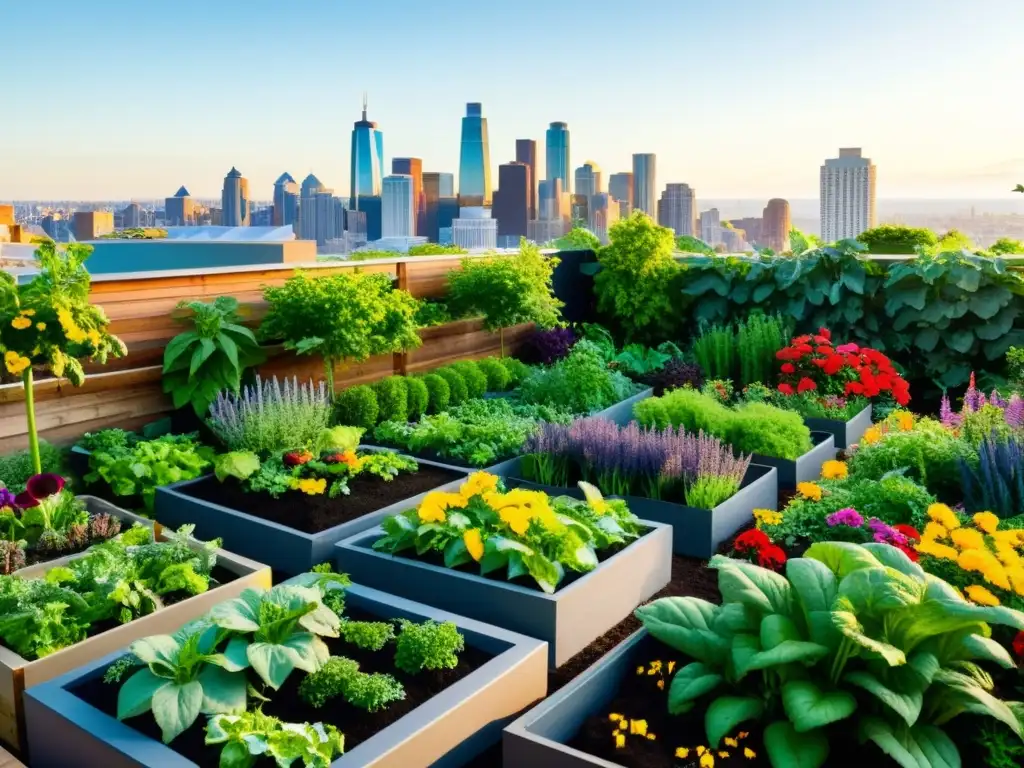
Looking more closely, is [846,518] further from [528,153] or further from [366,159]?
[366,159]

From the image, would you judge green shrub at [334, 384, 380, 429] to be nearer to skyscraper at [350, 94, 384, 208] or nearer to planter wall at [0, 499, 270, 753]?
planter wall at [0, 499, 270, 753]

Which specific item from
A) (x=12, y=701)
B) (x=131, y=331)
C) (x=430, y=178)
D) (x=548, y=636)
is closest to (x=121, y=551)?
(x=12, y=701)

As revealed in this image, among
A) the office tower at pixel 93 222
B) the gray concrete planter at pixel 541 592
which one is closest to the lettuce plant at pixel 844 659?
the gray concrete planter at pixel 541 592

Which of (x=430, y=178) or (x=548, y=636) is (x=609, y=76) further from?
(x=430, y=178)

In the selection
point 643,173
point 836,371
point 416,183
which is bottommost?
point 836,371

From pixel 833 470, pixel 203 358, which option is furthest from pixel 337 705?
pixel 203 358

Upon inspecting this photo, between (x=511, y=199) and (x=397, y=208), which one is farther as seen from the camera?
(x=397, y=208)
